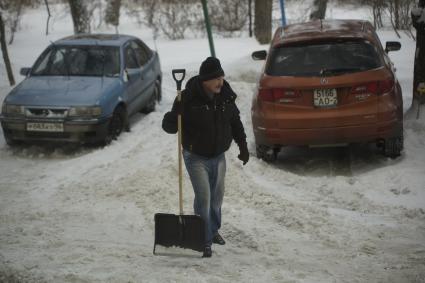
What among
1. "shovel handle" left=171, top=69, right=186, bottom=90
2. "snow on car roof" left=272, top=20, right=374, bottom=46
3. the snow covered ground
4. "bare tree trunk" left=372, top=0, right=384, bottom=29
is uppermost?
"shovel handle" left=171, top=69, right=186, bottom=90

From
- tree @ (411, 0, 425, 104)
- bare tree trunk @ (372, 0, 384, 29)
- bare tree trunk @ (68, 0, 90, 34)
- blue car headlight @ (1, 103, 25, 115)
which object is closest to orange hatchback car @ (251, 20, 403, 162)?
tree @ (411, 0, 425, 104)

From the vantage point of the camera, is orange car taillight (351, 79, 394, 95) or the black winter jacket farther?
orange car taillight (351, 79, 394, 95)

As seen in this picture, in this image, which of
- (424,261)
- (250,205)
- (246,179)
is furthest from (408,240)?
(246,179)

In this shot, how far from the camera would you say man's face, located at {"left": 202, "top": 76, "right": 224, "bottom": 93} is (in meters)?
5.22

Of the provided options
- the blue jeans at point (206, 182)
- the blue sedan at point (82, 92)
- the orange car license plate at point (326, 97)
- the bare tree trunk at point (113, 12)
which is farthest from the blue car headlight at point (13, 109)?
the bare tree trunk at point (113, 12)

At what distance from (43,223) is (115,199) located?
103cm

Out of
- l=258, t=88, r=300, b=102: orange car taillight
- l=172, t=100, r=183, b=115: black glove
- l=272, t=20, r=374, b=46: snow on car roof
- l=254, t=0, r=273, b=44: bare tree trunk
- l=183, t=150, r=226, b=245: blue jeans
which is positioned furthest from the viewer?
l=254, t=0, r=273, b=44: bare tree trunk

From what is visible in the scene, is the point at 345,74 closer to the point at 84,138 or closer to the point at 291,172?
the point at 291,172

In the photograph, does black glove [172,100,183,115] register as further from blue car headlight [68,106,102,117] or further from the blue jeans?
blue car headlight [68,106,102,117]

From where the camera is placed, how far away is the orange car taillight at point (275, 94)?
780 centimetres

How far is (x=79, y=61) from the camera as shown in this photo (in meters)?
10.7

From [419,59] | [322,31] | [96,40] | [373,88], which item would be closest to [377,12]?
[419,59]

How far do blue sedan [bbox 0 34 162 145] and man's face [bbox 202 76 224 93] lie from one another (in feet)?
14.6

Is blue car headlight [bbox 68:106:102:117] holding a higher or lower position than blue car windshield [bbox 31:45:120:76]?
lower
